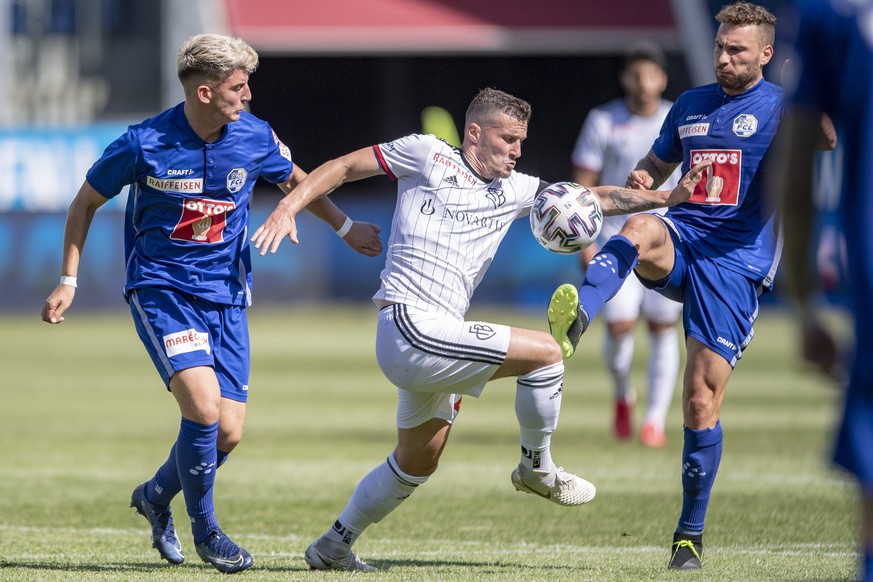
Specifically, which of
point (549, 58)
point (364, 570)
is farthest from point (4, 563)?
point (549, 58)

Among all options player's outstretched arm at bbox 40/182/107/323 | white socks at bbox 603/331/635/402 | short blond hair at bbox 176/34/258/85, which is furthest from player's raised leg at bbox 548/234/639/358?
white socks at bbox 603/331/635/402

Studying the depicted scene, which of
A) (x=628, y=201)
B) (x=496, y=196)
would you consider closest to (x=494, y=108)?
(x=496, y=196)

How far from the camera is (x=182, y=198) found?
622cm

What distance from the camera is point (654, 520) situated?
25.2 ft

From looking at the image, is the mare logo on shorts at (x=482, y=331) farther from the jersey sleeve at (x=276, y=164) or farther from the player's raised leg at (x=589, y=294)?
the jersey sleeve at (x=276, y=164)

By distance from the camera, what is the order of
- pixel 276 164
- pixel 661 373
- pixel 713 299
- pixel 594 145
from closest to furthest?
pixel 713 299 < pixel 276 164 < pixel 661 373 < pixel 594 145

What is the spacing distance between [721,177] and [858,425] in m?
3.11

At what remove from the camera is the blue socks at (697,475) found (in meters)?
6.18

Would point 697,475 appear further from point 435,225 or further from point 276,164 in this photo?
point 276,164

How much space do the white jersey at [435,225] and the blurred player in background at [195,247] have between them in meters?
0.75

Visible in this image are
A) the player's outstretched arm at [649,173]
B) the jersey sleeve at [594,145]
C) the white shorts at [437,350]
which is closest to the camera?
the white shorts at [437,350]

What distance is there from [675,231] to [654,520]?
80.7 inches

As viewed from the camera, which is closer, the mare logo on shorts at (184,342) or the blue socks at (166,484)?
the mare logo on shorts at (184,342)

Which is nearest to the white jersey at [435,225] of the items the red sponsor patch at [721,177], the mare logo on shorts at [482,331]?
the mare logo on shorts at [482,331]
